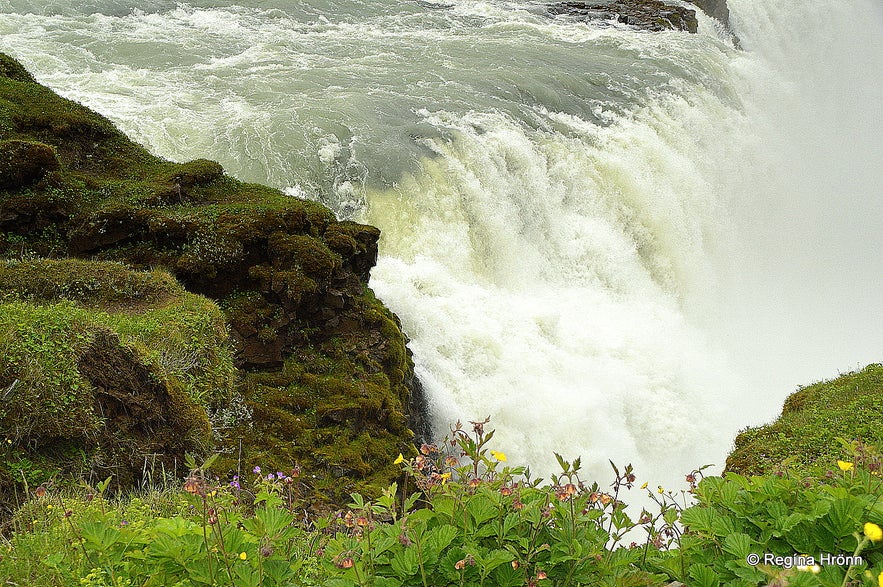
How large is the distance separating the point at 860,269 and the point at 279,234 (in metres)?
24.5

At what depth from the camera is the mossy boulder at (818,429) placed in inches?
295

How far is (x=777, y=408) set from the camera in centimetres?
1620

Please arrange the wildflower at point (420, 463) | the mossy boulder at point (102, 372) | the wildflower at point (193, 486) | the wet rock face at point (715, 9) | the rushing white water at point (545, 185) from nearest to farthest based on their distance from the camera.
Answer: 1. the wildflower at point (193, 486)
2. the wildflower at point (420, 463)
3. the mossy boulder at point (102, 372)
4. the rushing white water at point (545, 185)
5. the wet rock face at point (715, 9)

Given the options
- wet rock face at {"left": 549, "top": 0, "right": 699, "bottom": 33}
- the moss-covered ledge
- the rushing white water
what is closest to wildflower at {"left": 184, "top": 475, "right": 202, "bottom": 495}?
the moss-covered ledge

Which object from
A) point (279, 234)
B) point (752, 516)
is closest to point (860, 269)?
point (279, 234)

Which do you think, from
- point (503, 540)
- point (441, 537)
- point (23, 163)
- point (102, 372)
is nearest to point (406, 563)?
point (441, 537)

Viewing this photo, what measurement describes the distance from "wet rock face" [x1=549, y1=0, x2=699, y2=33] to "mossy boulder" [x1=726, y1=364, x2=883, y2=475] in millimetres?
26647

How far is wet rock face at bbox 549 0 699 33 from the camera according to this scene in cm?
3284

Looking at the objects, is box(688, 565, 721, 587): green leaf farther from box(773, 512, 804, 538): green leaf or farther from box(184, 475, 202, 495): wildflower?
box(184, 475, 202, 495): wildflower

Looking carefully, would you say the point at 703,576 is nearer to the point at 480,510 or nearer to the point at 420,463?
the point at 480,510

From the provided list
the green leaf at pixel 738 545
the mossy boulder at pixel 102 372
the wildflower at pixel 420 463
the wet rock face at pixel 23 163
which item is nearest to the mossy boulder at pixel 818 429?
the green leaf at pixel 738 545

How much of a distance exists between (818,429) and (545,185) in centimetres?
1093

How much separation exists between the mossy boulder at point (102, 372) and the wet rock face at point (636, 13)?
29.9m

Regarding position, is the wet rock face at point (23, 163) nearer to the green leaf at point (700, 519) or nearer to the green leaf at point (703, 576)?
the green leaf at point (700, 519)
